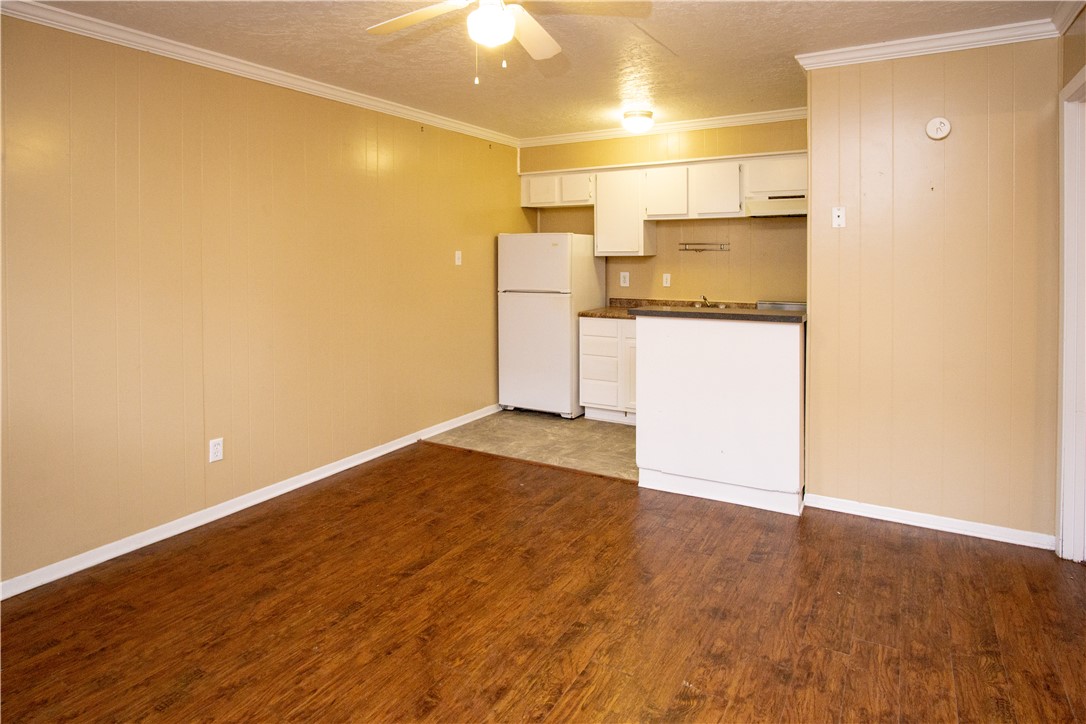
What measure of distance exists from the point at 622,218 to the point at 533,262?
0.81 metres

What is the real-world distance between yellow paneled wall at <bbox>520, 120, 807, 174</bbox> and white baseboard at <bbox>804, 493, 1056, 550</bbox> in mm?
2529

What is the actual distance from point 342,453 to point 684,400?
2181 millimetres

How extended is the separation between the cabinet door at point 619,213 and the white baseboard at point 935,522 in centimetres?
259

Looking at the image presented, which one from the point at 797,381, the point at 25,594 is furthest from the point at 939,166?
the point at 25,594

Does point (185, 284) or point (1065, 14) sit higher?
point (1065, 14)

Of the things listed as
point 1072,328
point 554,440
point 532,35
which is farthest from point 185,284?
point 1072,328

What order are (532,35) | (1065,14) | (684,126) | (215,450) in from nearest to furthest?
(532,35)
(1065,14)
(215,450)
(684,126)

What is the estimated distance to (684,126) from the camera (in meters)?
5.09

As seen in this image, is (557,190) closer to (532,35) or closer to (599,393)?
(599,393)

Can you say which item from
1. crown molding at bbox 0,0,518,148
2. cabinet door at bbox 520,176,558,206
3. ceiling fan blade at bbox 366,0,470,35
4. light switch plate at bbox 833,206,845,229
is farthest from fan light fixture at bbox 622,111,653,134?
ceiling fan blade at bbox 366,0,470,35

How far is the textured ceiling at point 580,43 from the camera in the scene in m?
2.79

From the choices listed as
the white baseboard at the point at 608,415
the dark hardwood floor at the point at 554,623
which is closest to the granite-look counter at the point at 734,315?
the dark hardwood floor at the point at 554,623

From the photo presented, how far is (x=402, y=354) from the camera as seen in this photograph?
4.72m

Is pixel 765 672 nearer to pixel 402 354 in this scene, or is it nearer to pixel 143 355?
pixel 143 355
